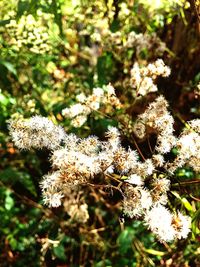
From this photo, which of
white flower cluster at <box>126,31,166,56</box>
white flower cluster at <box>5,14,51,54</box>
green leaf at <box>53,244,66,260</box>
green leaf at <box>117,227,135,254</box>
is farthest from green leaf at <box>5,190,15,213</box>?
white flower cluster at <box>126,31,166,56</box>

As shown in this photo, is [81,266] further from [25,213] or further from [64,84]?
[64,84]

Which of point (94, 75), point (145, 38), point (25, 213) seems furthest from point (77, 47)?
point (25, 213)

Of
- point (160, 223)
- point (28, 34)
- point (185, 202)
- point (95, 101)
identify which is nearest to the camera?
point (160, 223)

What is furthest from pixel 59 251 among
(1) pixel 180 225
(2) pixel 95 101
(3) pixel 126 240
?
(1) pixel 180 225

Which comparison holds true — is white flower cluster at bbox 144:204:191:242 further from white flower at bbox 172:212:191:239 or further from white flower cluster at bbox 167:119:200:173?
white flower cluster at bbox 167:119:200:173

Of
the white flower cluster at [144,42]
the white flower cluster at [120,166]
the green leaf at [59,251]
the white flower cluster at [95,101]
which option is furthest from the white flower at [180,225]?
the white flower cluster at [144,42]

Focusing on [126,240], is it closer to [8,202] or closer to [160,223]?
[8,202]

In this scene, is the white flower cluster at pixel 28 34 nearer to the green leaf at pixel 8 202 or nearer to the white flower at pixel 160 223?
the green leaf at pixel 8 202
